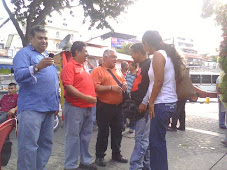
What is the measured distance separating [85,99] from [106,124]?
71 centimetres

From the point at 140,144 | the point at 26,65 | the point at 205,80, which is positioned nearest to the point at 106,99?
the point at 140,144

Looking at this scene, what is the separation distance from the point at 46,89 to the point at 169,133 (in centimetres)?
426

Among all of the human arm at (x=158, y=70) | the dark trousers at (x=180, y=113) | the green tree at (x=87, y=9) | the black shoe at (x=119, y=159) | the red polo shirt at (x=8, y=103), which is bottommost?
the black shoe at (x=119, y=159)

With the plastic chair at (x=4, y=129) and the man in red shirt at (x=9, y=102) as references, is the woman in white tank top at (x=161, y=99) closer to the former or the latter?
the plastic chair at (x=4, y=129)

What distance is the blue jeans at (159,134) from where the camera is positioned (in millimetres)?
2639

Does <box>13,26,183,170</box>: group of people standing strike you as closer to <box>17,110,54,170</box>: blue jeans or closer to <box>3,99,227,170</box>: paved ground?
<box>17,110,54,170</box>: blue jeans

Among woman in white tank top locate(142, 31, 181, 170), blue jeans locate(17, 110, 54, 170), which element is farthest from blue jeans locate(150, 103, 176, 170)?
blue jeans locate(17, 110, 54, 170)

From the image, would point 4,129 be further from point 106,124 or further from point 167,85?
point 106,124

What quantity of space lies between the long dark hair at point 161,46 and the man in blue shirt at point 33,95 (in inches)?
47.4

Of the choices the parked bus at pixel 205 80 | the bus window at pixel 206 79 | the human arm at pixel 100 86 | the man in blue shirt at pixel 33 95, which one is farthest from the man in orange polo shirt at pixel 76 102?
the bus window at pixel 206 79

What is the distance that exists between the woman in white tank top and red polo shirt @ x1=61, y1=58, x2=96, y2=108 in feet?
3.42

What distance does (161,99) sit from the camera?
2664mm

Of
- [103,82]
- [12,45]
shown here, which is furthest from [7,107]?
[12,45]

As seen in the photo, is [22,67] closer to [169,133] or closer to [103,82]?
[103,82]
